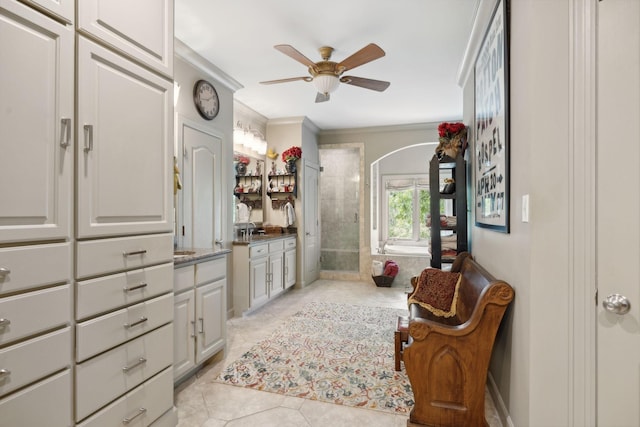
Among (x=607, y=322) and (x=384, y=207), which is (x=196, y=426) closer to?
(x=607, y=322)

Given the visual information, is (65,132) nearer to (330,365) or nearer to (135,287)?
(135,287)

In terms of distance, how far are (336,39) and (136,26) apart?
169 centimetres

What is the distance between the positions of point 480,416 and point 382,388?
67 centimetres

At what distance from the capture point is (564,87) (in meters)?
1.33

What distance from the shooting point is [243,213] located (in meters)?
4.51

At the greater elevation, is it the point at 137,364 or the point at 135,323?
the point at 135,323

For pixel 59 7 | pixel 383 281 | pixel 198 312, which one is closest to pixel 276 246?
pixel 383 281

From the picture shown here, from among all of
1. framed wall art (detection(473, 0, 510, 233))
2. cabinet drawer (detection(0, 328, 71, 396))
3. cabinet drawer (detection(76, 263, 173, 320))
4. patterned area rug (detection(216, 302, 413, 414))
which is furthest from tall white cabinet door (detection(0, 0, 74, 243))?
framed wall art (detection(473, 0, 510, 233))

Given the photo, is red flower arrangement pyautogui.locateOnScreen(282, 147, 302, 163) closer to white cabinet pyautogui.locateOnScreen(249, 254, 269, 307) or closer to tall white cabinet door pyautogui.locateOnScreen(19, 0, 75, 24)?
white cabinet pyautogui.locateOnScreen(249, 254, 269, 307)

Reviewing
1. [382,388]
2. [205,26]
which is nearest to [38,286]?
[382,388]

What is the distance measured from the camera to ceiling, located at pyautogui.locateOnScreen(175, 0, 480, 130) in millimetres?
2365

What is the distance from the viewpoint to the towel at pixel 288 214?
193 inches

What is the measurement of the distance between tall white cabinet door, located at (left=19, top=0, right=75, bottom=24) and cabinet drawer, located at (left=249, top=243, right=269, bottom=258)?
2834 millimetres

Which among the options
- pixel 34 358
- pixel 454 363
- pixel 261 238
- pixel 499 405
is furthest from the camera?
pixel 261 238
